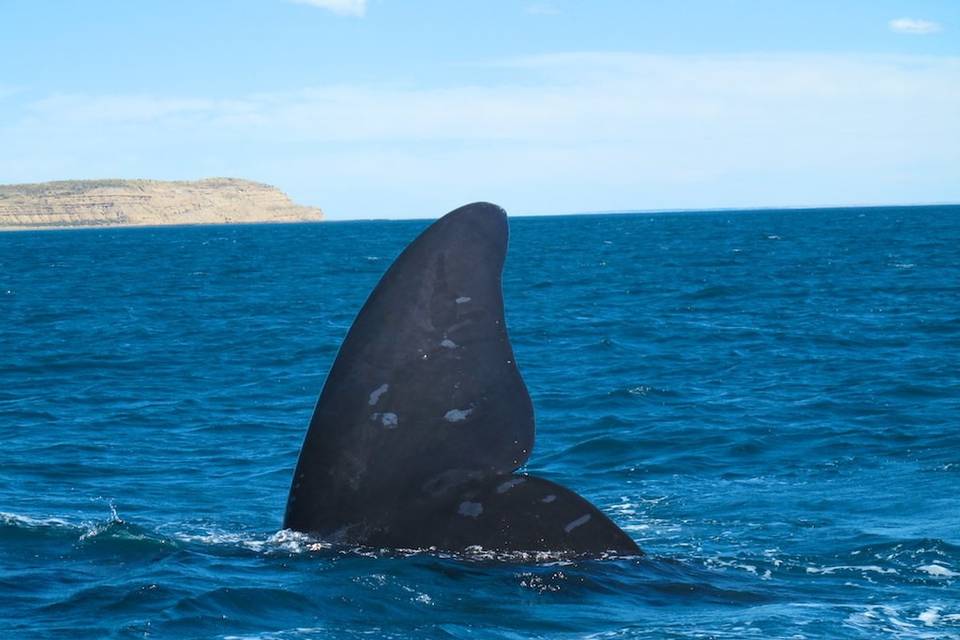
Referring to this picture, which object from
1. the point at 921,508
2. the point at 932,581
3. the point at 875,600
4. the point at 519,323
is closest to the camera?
the point at 875,600

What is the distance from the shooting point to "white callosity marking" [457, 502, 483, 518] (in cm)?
650

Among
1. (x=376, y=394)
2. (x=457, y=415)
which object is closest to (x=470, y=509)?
(x=457, y=415)

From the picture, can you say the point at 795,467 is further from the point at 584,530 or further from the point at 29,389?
the point at 29,389

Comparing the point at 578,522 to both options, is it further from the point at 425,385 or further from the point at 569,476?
the point at 569,476

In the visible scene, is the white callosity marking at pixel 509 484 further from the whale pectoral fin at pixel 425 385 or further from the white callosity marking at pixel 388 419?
the white callosity marking at pixel 388 419

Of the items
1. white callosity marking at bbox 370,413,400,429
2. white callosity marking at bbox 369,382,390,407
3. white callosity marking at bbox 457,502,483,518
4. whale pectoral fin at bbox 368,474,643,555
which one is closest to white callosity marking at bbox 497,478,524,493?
whale pectoral fin at bbox 368,474,643,555

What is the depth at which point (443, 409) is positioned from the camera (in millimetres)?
6500

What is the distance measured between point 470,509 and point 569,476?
253 inches

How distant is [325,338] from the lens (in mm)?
27844

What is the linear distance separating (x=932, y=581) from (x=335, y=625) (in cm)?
396

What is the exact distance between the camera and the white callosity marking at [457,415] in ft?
21.3

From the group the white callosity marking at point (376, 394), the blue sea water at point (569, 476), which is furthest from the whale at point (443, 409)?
the blue sea water at point (569, 476)

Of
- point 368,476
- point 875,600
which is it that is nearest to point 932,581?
point 875,600

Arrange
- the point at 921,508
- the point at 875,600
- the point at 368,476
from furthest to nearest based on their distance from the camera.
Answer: the point at 921,508 < the point at 875,600 < the point at 368,476
